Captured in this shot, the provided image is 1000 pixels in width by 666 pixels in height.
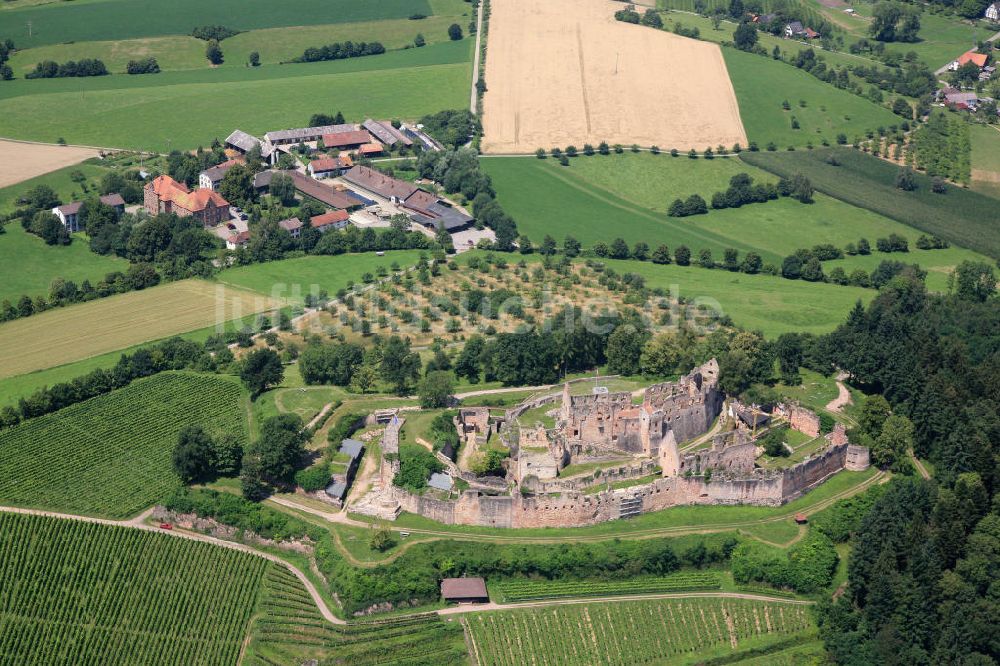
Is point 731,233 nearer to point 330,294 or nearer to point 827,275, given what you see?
point 827,275

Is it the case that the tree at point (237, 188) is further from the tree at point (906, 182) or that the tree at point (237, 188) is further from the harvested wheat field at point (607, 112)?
the tree at point (906, 182)

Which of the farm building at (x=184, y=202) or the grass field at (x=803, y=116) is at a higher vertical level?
the grass field at (x=803, y=116)

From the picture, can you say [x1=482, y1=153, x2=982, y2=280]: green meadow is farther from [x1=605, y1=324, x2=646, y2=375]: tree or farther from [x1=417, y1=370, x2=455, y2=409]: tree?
[x1=417, y1=370, x2=455, y2=409]: tree

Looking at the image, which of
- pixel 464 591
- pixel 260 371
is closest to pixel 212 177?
pixel 260 371

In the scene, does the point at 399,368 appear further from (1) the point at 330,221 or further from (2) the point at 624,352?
(1) the point at 330,221

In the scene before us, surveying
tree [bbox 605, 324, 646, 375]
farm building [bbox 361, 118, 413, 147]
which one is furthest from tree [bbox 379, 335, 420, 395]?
farm building [bbox 361, 118, 413, 147]

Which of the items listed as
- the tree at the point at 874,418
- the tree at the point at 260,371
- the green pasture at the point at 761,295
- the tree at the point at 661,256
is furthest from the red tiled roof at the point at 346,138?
the tree at the point at 874,418
